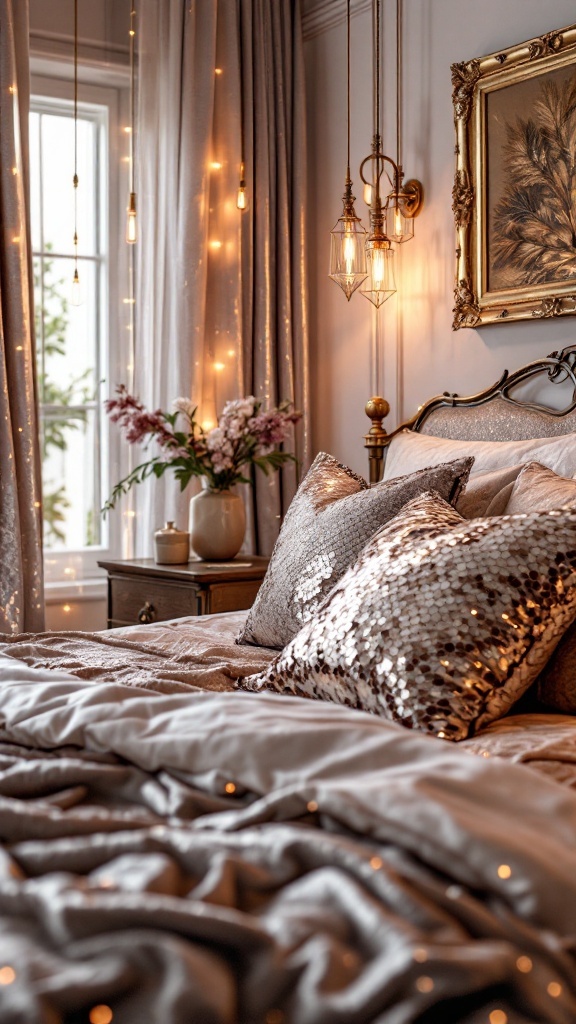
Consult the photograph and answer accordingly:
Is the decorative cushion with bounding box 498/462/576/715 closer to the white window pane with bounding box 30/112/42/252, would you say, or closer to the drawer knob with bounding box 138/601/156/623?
the drawer knob with bounding box 138/601/156/623

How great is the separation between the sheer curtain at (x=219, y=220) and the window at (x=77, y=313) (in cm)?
15

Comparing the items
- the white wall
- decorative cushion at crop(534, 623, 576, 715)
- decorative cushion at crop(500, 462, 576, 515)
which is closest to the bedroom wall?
the white wall

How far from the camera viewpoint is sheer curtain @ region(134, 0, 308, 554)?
3621mm

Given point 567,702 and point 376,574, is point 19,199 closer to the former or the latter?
point 376,574

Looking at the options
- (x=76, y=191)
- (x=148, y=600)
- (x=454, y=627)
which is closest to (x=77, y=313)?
(x=76, y=191)

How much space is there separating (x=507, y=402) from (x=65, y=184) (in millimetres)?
1939

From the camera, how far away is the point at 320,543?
2078 mm

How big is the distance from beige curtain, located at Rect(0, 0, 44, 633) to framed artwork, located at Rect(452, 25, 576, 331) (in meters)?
1.38

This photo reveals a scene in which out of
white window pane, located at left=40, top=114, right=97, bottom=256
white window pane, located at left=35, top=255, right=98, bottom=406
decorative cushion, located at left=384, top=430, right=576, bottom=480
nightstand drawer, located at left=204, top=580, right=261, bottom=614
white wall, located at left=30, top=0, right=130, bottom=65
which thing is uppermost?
white wall, located at left=30, top=0, right=130, bottom=65

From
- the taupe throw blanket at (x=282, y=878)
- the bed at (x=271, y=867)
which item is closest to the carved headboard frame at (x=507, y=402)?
the bed at (x=271, y=867)

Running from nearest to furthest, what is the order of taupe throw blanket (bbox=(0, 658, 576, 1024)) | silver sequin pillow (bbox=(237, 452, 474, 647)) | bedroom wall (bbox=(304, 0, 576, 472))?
taupe throw blanket (bbox=(0, 658, 576, 1024))
silver sequin pillow (bbox=(237, 452, 474, 647))
bedroom wall (bbox=(304, 0, 576, 472))

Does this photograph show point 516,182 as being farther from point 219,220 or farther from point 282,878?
point 282,878

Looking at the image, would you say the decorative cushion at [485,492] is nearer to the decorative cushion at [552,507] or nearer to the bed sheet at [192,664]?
the decorative cushion at [552,507]

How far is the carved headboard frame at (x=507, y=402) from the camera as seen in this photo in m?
2.75
